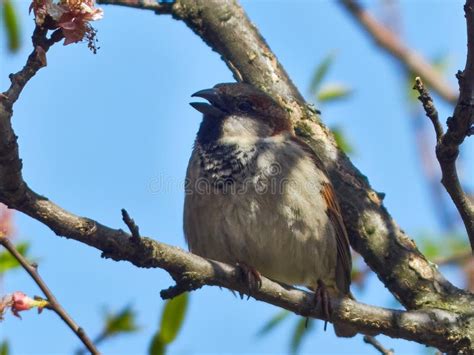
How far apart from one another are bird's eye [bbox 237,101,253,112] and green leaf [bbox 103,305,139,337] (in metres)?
1.49

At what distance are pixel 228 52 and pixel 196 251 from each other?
1157 mm

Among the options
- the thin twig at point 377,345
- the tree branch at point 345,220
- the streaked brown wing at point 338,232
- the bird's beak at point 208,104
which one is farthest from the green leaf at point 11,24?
the thin twig at point 377,345

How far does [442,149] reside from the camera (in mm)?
3137

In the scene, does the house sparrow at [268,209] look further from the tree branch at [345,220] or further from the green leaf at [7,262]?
the green leaf at [7,262]

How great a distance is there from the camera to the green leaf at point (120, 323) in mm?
3771

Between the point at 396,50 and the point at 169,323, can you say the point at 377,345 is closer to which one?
the point at 169,323

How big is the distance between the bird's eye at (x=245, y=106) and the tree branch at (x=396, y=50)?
4.28 feet

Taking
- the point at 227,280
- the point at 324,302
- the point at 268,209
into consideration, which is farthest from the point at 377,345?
the point at 227,280

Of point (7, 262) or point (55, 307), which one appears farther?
point (7, 262)

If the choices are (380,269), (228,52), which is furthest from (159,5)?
(380,269)

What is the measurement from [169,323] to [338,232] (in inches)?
46.2

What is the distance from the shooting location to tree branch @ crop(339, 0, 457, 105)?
18.6 feet

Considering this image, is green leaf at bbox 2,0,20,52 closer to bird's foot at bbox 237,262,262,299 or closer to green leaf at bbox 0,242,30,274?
green leaf at bbox 0,242,30,274

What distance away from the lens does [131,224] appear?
2.78 metres
